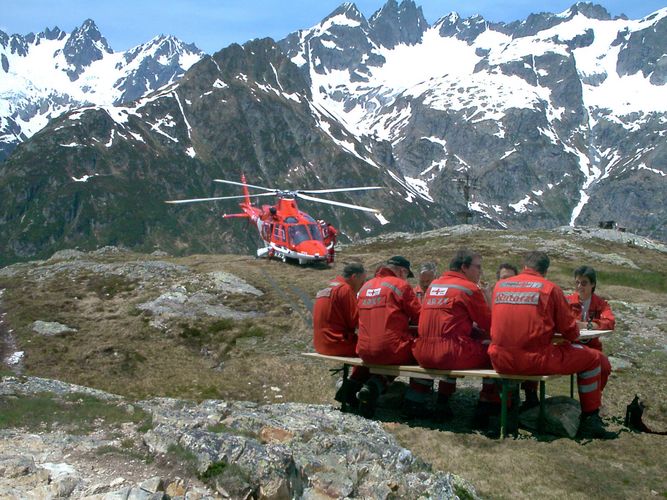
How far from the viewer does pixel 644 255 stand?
43.5 meters

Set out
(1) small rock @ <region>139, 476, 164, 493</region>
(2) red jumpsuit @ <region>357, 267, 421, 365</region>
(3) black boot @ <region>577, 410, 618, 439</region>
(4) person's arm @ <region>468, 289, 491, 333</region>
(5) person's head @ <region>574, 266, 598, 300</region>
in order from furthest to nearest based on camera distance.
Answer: (5) person's head @ <region>574, 266, 598, 300</region>
(2) red jumpsuit @ <region>357, 267, 421, 365</region>
(4) person's arm @ <region>468, 289, 491, 333</region>
(3) black boot @ <region>577, 410, 618, 439</region>
(1) small rock @ <region>139, 476, 164, 493</region>

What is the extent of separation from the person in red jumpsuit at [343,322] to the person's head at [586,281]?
17.0ft

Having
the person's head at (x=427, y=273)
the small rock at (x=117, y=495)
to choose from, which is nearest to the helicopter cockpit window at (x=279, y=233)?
the person's head at (x=427, y=273)

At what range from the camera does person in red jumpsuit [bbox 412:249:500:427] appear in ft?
40.1

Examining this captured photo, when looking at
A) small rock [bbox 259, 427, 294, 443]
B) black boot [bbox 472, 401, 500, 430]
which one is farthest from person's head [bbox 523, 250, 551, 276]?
small rock [bbox 259, 427, 294, 443]

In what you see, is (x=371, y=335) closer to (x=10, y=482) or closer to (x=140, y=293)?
(x=10, y=482)

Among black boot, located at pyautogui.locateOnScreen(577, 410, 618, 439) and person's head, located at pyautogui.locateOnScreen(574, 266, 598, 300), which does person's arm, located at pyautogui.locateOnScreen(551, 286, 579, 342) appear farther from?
person's head, located at pyautogui.locateOnScreen(574, 266, 598, 300)

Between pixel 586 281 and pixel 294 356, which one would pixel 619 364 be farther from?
pixel 294 356

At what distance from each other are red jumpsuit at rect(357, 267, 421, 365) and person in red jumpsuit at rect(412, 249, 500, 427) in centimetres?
49

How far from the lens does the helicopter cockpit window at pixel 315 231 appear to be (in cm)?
4042

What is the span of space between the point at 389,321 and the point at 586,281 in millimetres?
5259

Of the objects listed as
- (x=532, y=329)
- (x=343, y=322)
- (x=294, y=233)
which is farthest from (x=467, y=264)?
(x=294, y=233)

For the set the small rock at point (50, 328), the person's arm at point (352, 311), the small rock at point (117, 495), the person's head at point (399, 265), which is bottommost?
the small rock at point (50, 328)

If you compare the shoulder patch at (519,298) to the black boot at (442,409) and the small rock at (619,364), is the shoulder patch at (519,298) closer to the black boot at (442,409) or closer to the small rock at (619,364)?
the black boot at (442,409)
